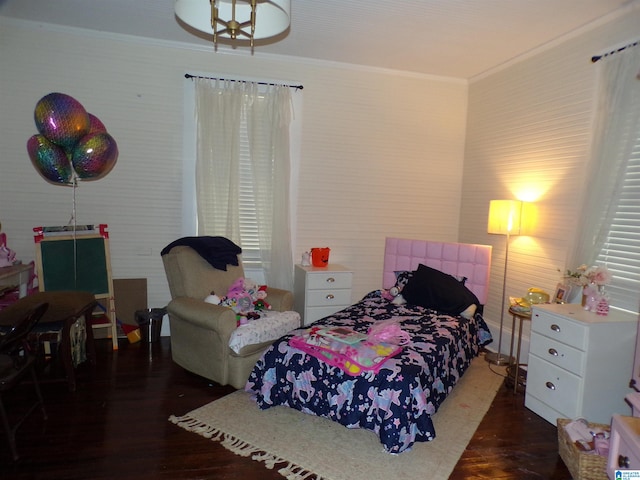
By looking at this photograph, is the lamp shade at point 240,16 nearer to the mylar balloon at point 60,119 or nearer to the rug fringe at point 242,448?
the mylar balloon at point 60,119

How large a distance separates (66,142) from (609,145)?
4114 millimetres

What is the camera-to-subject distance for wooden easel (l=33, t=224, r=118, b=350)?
12.0 feet

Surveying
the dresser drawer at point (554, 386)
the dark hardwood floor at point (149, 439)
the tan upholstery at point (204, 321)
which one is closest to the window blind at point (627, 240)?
the dresser drawer at point (554, 386)

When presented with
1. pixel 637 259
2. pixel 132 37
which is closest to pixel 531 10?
pixel 637 259

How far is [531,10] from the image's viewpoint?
3.23m

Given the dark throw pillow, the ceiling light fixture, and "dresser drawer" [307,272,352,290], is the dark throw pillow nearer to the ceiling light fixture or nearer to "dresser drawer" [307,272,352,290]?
"dresser drawer" [307,272,352,290]

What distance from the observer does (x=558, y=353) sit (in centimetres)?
283

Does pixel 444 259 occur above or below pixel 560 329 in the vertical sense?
above

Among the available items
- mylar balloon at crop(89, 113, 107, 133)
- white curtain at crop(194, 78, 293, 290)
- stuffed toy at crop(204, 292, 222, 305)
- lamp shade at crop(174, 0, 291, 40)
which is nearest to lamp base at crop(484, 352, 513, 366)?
white curtain at crop(194, 78, 293, 290)

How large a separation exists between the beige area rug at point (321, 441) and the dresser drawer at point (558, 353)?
561mm

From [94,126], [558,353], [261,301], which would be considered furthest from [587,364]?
[94,126]

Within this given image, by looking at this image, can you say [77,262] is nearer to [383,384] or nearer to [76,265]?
[76,265]

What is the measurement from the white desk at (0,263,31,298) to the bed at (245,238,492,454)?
2.17 m

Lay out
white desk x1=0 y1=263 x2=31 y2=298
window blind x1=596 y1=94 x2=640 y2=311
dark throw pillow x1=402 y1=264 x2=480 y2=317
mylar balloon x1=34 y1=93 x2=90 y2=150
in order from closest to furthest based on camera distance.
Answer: window blind x1=596 y1=94 x2=640 y2=311
mylar balloon x1=34 y1=93 x2=90 y2=150
white desk x1=0 y1=263 x2=31 y2=298
dark throw pillow x1=402 y1=264 x2=480 y2=317
